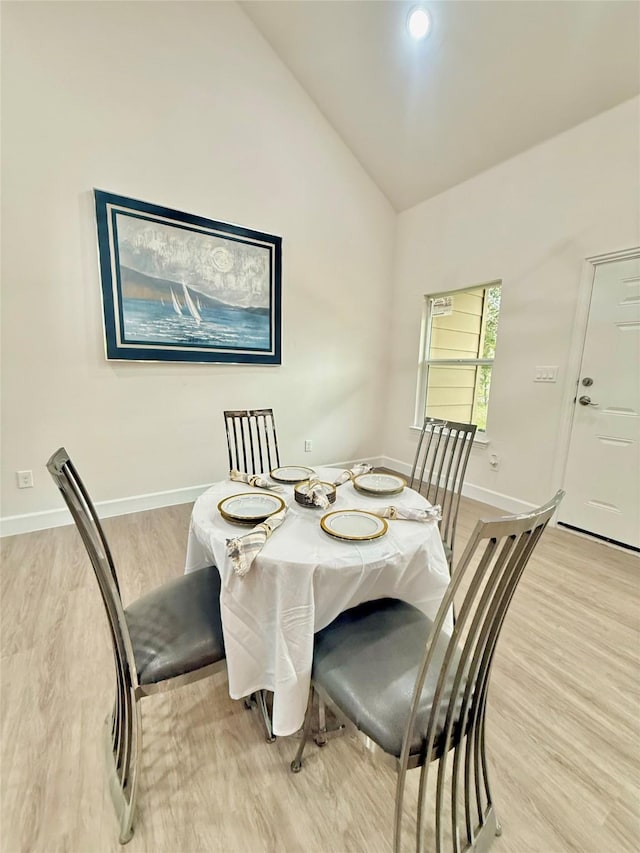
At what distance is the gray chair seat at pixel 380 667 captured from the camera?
0.83 metres

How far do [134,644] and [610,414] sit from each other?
3.04m

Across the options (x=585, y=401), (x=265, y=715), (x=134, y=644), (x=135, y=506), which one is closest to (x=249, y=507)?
(x=134, y=644)

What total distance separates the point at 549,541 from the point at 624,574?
0.46 meters

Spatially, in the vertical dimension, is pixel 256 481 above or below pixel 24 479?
above

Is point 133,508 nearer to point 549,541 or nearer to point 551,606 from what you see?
point 551,606

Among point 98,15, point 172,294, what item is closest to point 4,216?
point 172,294

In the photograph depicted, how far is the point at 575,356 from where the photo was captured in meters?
2.66

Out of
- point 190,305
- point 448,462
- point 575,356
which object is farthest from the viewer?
point 190,305

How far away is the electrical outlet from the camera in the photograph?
252 cm

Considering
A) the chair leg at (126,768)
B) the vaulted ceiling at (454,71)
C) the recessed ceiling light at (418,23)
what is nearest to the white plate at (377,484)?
the chair leg at (126,768)

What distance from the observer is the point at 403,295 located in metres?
4.05

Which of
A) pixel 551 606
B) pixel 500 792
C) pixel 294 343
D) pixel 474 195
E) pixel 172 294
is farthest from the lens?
pixel 294 343

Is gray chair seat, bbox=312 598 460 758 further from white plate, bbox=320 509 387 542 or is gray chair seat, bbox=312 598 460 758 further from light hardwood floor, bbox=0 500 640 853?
light hardwood floor, bbox=0 500 640 853

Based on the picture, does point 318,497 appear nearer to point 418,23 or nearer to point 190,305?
point 190,305
